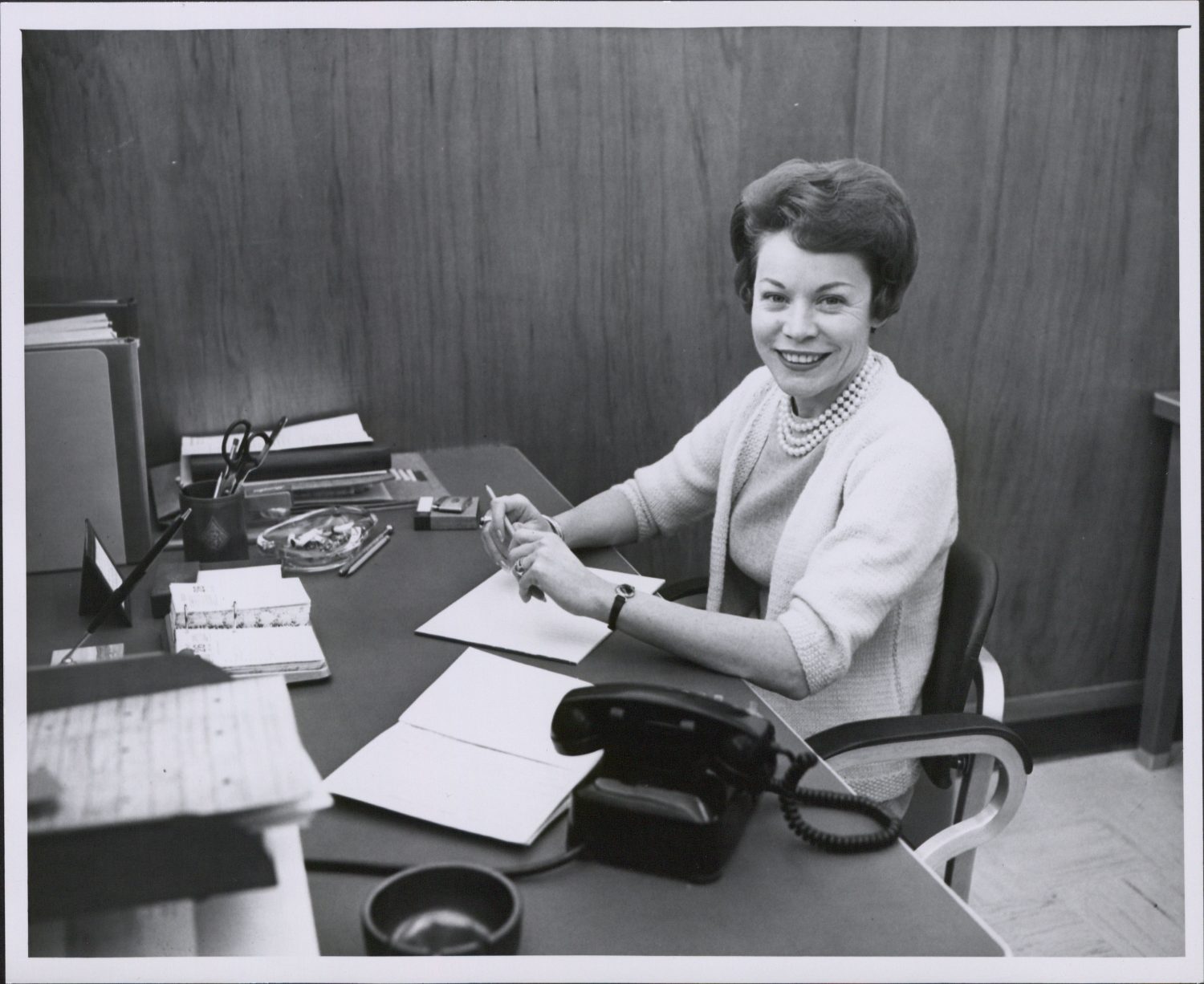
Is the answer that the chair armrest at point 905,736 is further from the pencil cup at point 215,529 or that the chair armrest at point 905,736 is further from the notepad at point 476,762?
the pencil cup at point 215,529

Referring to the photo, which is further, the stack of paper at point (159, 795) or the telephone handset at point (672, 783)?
the telephone handset at point (672, 783)

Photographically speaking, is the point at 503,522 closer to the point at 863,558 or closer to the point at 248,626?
the point at 248,626

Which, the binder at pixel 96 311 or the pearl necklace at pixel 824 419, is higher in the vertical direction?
the binder at pixel 96 311

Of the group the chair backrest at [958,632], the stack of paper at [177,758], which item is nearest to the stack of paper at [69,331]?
the stack of paper at [177,758]

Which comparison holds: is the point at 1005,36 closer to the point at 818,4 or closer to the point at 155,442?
the point at 818,4

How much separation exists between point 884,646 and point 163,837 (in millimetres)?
962

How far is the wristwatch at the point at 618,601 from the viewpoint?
1345mm

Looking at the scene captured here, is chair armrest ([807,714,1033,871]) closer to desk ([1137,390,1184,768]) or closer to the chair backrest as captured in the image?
the chair backrest

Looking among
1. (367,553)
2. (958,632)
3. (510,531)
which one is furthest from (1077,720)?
(367,553)

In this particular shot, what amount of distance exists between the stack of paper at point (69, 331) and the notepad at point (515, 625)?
658 mm

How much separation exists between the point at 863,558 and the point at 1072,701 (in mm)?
1630

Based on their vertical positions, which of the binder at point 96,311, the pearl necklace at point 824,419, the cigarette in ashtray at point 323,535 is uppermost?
the binder at point 96,311

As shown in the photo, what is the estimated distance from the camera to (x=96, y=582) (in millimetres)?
1452

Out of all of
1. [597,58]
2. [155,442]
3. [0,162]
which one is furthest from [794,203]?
[155,442]
